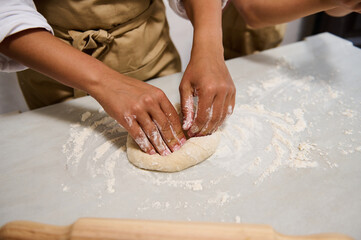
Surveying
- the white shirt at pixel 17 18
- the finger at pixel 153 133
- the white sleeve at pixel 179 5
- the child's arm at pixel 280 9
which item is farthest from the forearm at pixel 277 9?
the white shirt at pixel 17 18

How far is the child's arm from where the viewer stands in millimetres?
1145

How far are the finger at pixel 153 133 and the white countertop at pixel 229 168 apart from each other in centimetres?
9

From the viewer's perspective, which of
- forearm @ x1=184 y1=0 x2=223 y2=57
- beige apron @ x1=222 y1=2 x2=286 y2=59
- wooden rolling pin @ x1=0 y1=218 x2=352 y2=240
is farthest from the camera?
beige apron @ x1=222 y1=2 x2=286 y2=59

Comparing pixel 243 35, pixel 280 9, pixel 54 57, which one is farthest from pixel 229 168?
pixel 243 35

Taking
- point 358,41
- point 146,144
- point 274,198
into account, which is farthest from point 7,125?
point 358,41

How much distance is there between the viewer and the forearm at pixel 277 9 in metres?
1.18

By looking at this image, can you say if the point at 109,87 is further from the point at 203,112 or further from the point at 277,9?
the point at 277,9

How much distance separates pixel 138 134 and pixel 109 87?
18 centimetres

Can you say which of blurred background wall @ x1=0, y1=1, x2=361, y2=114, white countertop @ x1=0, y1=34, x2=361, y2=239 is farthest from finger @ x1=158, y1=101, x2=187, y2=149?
blurred background wall @ x1=0, y1=1, x2=361, y2=114

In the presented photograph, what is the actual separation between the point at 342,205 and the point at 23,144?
44.9 inches

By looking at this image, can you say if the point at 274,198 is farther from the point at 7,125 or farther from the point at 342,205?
the point at 7,125

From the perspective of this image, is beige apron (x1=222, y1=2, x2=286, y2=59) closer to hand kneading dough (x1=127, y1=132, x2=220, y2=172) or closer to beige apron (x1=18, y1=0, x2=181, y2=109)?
beige apron (x1=18, y1=0, x2=181, y2=109)

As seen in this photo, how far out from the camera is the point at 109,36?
1126mm

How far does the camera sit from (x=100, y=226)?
612 mm
